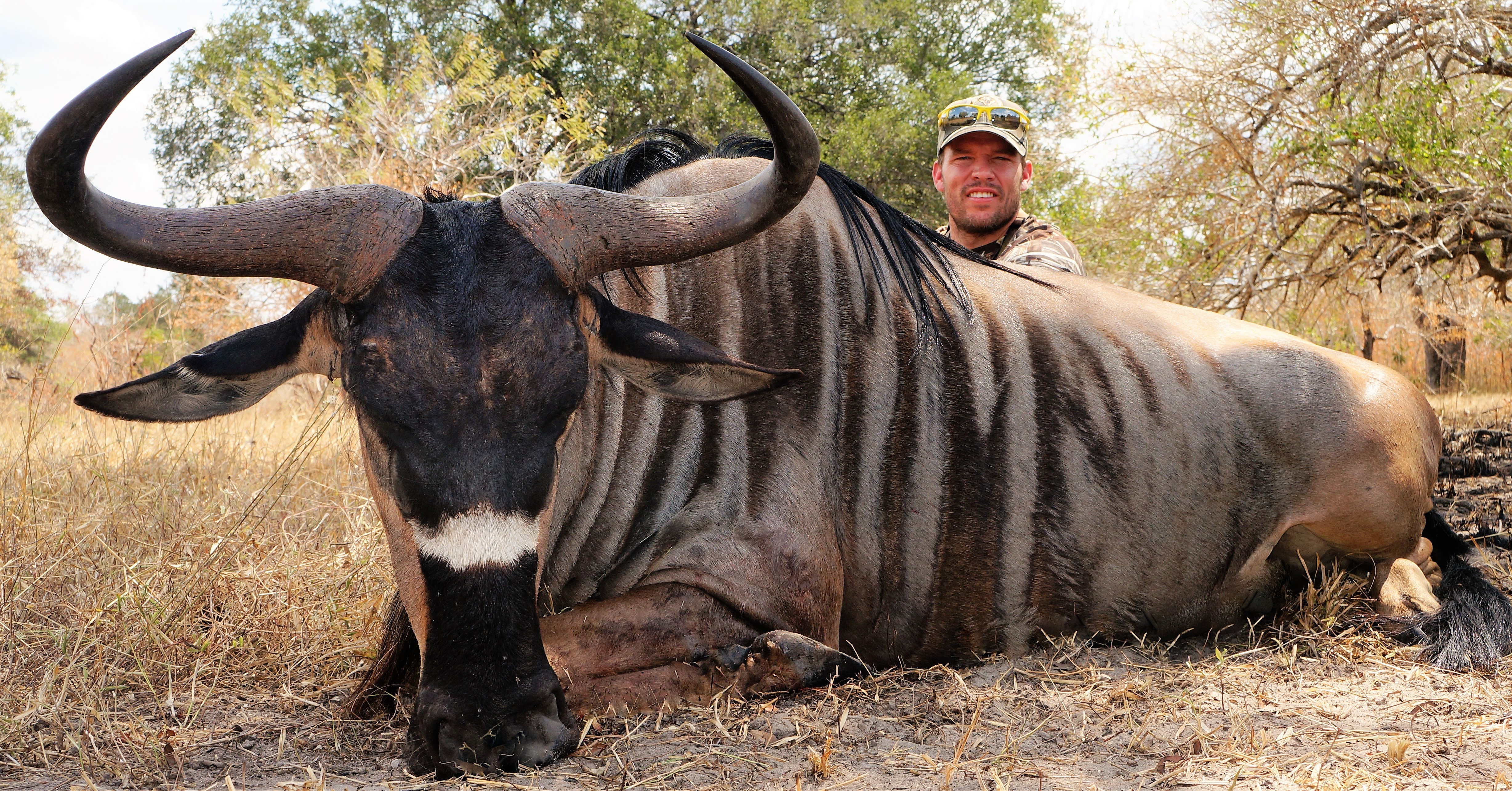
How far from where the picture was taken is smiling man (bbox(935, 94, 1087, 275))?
19.2ft

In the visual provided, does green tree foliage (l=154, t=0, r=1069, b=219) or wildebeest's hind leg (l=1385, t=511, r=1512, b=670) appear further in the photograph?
green tree foliage (l=154, t=0, r=1069, b=219)

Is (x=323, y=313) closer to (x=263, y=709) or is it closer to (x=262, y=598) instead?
(x=263, y=709)

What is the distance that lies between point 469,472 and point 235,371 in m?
0.78

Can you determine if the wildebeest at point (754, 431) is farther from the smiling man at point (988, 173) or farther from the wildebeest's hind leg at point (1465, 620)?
the smiling man at point (988, 173)

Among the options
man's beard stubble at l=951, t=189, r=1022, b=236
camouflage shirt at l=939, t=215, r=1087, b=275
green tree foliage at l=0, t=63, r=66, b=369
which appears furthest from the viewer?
green tree foliage at l=0, t=63, r=66, b=369

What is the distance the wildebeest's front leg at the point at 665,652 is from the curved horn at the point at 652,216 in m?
0.85

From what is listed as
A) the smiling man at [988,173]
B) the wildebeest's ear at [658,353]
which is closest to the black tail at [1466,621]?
the wildebeest's ear at [658,353]

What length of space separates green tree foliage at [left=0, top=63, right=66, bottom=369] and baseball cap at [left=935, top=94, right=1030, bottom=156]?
11.0m

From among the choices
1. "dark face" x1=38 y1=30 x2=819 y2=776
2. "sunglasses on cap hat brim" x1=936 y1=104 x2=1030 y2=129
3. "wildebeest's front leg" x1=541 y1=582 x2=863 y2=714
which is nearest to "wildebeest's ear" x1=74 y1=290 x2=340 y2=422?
"dark face" x1=38 y1=30 x2=819 y2=776

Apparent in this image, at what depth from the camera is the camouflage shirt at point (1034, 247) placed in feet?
16.2

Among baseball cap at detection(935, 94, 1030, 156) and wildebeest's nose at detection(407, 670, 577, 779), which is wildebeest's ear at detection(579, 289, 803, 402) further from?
baseball cap at detection(935, 94, 1030, 156)

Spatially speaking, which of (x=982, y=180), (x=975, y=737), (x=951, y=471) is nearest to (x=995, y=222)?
(x=982, y=180)

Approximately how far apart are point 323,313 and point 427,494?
647 millimetres

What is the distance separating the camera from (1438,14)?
27.0 ft
